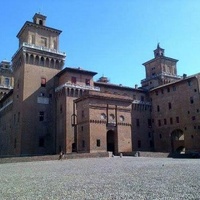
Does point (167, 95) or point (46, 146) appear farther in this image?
point (167, 95)

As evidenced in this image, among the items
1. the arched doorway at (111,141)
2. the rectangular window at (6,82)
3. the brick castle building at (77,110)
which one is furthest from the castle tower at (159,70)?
the rectangular window at (6,82)

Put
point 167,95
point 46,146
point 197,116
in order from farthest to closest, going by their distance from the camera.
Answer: point 167,95 < point 197,116 < point 46,146

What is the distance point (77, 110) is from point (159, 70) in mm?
31609

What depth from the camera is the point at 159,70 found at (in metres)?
64.8

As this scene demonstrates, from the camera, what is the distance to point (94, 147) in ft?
120

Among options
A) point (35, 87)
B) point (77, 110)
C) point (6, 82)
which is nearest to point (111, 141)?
point (77, 110)

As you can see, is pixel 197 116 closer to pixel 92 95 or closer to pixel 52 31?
pixel 92 95

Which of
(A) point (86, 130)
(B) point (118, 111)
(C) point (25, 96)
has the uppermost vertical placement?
(C) point (25, 96)

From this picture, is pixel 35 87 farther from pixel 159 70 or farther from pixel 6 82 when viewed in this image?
pixel 159 70

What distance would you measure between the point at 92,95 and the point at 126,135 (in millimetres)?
8342

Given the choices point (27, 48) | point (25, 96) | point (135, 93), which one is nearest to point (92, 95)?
point (25, 96)

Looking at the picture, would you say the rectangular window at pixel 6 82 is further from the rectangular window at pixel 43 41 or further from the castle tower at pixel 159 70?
the castle tower at pixel 159 70

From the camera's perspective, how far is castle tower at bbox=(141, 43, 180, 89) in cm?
6308

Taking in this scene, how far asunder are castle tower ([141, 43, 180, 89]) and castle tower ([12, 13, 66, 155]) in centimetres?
2572
